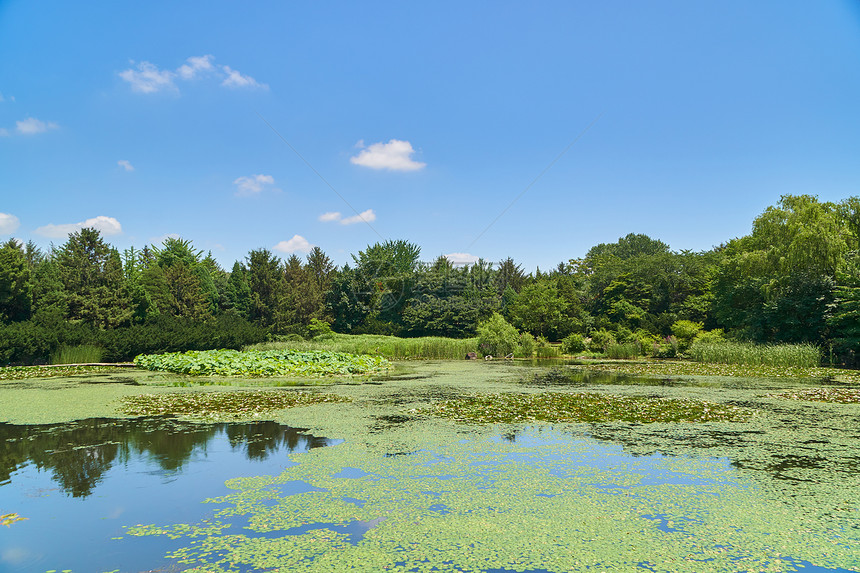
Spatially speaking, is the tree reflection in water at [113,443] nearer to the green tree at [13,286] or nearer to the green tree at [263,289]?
the green tree at [13,286]

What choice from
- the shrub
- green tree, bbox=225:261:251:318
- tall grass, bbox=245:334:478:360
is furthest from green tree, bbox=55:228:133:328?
the shrub

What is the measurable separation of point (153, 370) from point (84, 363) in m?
3.38

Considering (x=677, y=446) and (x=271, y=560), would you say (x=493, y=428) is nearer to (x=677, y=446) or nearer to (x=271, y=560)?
(x=677, y=446)

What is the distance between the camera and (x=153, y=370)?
18234mm

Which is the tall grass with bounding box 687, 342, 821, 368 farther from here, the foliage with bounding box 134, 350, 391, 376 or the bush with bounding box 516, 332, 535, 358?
the foliage with bounding box 134, 350, 391, 376

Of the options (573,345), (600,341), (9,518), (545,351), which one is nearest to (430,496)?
(9,518)

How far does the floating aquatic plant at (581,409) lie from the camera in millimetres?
8562

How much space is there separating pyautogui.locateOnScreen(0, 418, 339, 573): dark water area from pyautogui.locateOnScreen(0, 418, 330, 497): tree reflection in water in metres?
0.01

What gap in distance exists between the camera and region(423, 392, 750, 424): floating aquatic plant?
856cm

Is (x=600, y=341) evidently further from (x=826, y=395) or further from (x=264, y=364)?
(x=264, y=364)

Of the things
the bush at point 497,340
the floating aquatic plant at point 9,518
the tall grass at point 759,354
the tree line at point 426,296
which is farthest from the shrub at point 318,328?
the floating aquatic plant at point 9,518

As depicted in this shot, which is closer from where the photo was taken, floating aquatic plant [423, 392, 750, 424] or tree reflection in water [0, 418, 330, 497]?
tree reflection in water [0, 418, 330, 497]

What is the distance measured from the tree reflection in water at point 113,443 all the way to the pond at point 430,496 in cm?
4

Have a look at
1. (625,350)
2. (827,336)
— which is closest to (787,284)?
(827,336)
